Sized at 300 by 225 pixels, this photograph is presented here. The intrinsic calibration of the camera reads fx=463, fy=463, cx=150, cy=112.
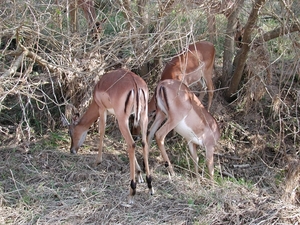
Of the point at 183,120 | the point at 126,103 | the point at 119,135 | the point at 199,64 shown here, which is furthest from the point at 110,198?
the point at 199,64

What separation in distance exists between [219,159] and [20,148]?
10.2ft

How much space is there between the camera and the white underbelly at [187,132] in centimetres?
673

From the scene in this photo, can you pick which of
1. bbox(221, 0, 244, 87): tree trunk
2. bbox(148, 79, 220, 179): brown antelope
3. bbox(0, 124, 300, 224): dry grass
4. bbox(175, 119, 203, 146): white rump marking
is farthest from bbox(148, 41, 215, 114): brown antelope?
bbox(0, 124, 300, 224): dry grass

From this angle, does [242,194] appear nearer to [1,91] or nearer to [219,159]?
[219,159]

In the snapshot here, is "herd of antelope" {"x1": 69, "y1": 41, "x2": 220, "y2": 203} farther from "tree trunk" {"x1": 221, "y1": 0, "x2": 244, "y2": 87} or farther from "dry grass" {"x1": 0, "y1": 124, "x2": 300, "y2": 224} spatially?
"tree trunk" {"x1": 221, "y1": 0, "x2": 244, "y2": 87}

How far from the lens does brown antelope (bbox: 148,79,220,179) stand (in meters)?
6.52

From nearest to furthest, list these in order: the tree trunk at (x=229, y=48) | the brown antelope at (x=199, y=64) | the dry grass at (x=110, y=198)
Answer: the dry grass at (x=110, y=198) → the brown antelope at (x=199, y=64) → the tree trunk at (x=229, y=48)

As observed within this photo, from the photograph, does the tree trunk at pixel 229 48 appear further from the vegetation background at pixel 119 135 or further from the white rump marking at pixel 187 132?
the white rump marking at pixel 187 132

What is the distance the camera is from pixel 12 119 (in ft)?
24.5

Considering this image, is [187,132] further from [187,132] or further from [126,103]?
[126,103]

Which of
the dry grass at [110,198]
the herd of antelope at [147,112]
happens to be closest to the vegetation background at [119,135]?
the dry grass at [110,198]

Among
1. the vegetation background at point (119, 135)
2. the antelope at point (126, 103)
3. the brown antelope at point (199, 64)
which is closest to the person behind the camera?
the vegetation background at point (119, 135)

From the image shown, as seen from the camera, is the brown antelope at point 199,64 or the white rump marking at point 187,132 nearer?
the white rump marking at point 187,132

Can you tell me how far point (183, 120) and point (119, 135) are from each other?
1338 mm
